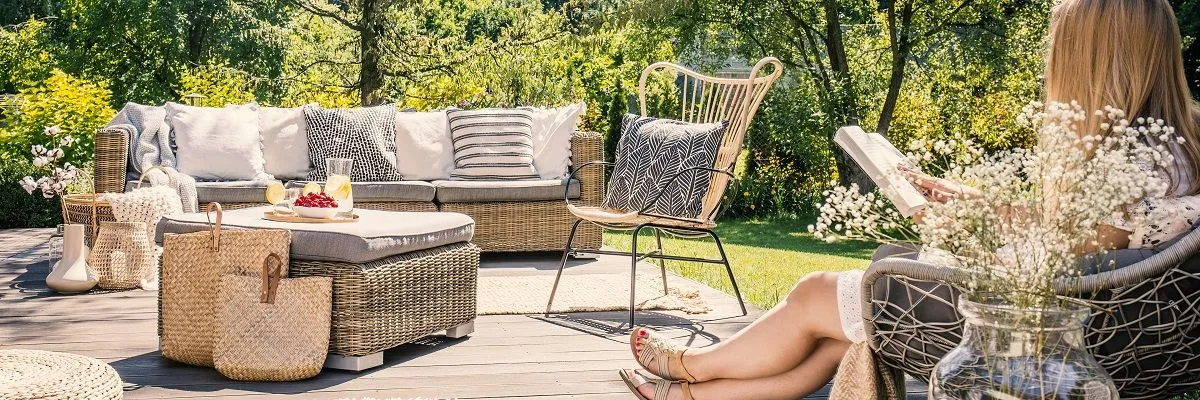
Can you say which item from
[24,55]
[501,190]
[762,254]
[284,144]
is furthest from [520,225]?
[24,55]

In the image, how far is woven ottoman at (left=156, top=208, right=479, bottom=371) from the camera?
3.13 meters

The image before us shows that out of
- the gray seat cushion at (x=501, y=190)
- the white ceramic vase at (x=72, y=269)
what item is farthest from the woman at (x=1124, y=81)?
the gray seat cushion at (x=501, y=190)

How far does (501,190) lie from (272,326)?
2.77m

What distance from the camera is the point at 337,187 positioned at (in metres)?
3.55

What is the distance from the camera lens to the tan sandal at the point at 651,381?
261 centimetres

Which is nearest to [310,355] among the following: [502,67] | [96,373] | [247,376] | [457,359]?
[247,376]

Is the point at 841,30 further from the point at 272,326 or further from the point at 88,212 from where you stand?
the point at 272,326

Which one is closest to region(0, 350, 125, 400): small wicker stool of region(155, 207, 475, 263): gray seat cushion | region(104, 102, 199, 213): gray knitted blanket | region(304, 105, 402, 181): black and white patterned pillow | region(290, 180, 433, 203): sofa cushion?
region(155, 207, 475, 263): gray seat cushion

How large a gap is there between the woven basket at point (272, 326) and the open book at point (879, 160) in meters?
1.51

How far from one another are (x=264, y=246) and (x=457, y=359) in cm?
68

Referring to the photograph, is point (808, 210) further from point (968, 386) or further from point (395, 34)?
point (968, 386)

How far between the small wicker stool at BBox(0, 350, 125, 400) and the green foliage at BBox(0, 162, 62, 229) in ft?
18.7

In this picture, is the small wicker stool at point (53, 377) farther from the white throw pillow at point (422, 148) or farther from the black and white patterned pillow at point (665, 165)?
the white throw pillow at point (422, 148)

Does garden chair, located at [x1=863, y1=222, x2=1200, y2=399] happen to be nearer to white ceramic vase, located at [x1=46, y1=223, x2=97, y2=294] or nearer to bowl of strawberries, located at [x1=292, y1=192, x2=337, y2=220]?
bowl of strawberries, located at [x1=292, y1=192, x2=337, y2=220]
